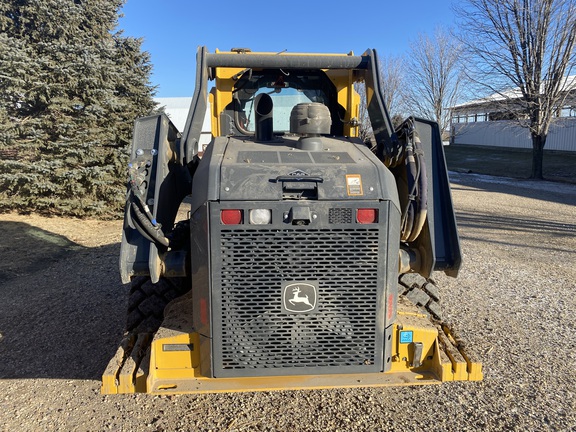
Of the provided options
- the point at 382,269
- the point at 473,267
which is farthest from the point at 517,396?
the point at 473,267

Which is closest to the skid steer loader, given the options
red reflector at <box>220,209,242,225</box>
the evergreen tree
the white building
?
red reflector at <box>220,209,242,225</box>

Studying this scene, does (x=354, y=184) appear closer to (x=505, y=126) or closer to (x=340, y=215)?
(x=340, y=215)

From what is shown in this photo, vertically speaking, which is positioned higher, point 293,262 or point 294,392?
point 293,262

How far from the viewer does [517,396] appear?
3.49m

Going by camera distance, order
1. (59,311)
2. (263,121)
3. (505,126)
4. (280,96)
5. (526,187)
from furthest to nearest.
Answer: (505,126)
(526,187)
(59,311)
(280,96)
(263,121)

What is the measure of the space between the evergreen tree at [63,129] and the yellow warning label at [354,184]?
815 centimetres

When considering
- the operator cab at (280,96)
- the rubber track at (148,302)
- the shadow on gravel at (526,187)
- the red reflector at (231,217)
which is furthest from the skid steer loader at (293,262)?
the shadow on gravel at (526,187)

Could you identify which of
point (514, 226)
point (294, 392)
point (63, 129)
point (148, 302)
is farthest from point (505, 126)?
point (148, 302)

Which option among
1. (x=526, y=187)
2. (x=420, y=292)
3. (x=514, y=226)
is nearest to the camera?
(x=420, y=292)

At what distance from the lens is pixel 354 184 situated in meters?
2.74

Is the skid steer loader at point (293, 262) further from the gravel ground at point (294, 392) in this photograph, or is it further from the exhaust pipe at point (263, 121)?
the gravel ground at point (294, 392)

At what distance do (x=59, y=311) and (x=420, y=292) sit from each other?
152 inches

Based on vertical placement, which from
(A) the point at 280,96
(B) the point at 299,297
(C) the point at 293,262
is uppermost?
(A) the point at 280,96

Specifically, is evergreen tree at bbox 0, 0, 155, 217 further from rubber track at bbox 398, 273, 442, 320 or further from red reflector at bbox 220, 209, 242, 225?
red reflector at bbox 220, 209, 242, 225
